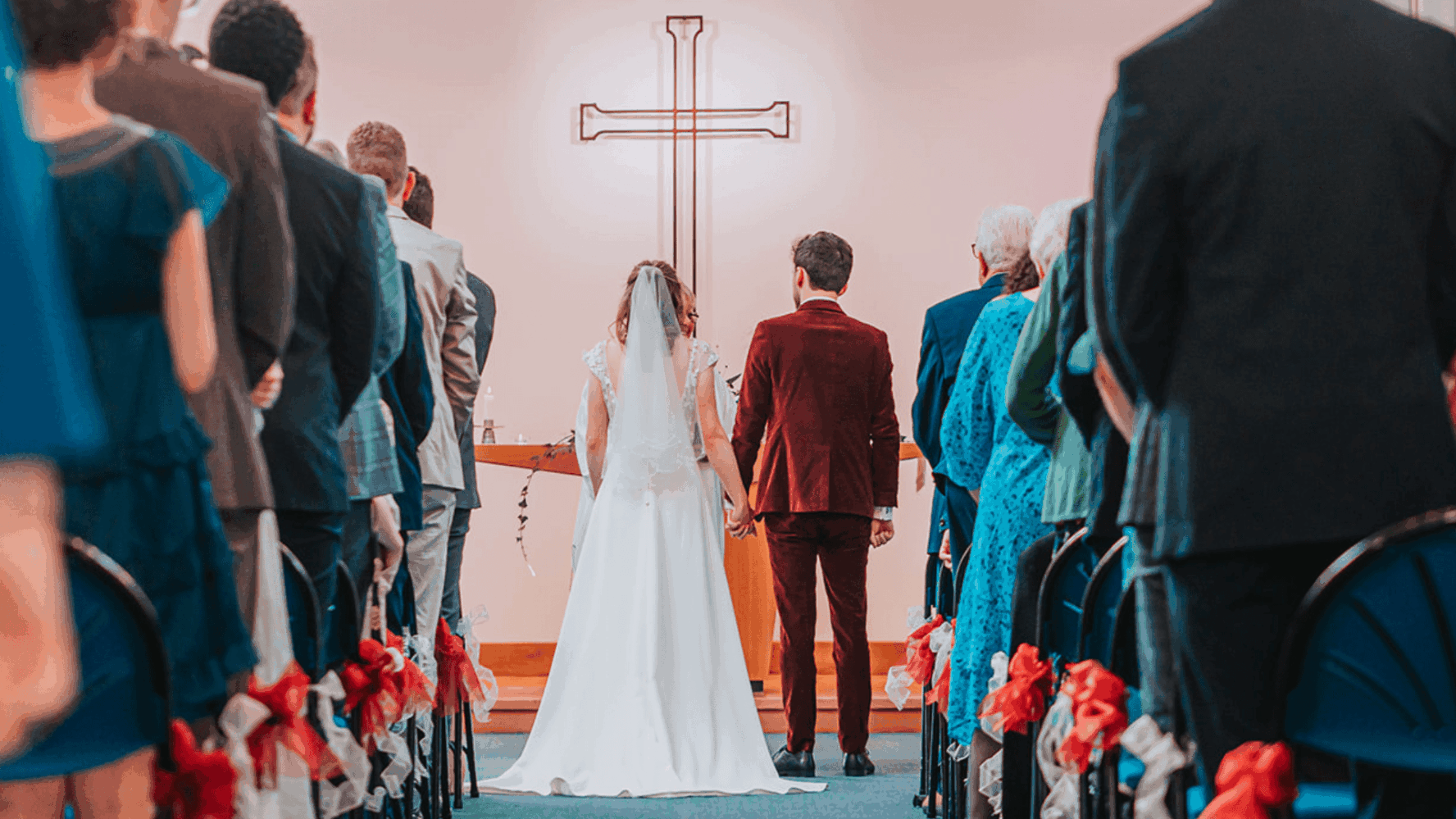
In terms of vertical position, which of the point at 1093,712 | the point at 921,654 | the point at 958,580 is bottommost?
the point at 921,654

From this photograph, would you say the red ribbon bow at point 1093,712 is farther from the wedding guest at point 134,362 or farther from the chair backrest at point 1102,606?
the wedding guest at point 134,362

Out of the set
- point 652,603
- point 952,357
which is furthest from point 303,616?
point 652,603

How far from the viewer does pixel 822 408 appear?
183 inches

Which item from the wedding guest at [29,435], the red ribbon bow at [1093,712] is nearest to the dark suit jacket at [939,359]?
the red ribbon bow at [1093,712]

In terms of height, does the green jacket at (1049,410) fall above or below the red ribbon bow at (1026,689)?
above

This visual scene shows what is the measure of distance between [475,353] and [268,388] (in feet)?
7.34

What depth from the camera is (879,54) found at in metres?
7.62

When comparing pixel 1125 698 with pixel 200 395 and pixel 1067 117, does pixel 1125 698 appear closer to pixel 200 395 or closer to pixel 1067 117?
pixel 200 395

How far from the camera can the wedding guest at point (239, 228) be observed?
5.99 ft

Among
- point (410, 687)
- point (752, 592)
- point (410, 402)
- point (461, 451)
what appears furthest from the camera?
point (752, 592)

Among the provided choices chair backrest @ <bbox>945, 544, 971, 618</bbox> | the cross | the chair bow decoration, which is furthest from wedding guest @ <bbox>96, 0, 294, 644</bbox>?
the cross

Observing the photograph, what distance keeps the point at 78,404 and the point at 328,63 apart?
24.4 feet

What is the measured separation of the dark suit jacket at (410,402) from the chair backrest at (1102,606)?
1.55m

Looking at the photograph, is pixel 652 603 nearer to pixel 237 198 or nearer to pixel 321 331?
pixel 321 331
